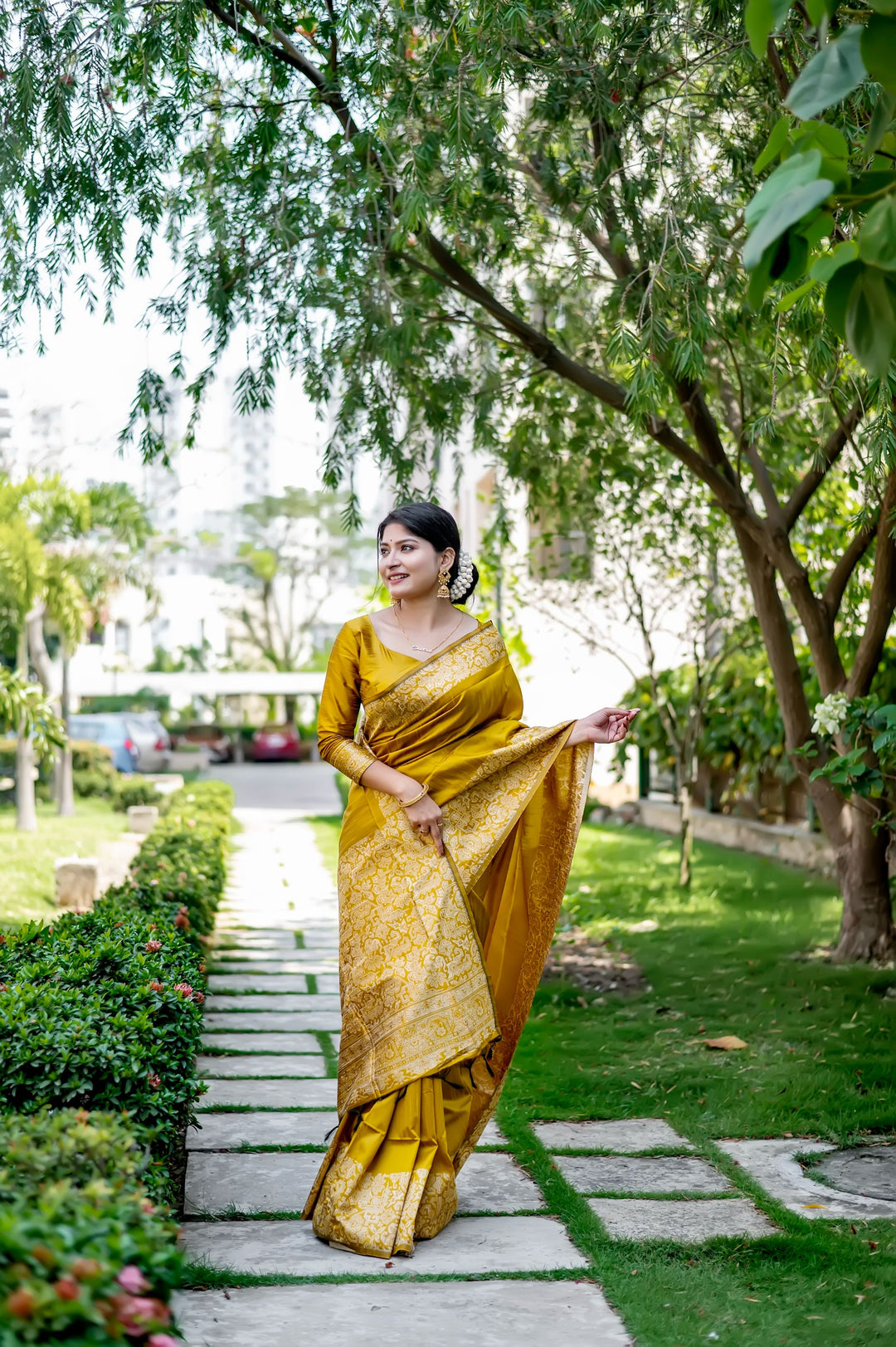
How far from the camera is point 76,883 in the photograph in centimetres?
840

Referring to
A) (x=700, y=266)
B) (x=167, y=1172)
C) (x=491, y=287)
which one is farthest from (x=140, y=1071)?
(x=491, y=287)

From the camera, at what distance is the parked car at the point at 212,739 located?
127ft

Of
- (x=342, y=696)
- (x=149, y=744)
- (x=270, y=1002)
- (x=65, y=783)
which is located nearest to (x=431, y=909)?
(x=342, y=696)

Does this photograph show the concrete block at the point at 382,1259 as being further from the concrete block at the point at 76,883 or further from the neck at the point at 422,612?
the concrete block at the point at 76,883

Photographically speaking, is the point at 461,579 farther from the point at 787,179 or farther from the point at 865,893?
the point at 865,893

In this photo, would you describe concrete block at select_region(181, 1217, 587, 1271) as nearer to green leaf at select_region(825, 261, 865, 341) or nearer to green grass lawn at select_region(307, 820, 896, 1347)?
green grass lawn at select_region(307, 820, 896, 1347)

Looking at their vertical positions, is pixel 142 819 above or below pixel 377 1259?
above

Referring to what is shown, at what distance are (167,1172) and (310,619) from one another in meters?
44.3

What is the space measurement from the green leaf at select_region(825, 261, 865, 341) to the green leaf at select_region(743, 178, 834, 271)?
0.21m

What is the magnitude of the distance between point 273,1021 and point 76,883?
9.34 ft

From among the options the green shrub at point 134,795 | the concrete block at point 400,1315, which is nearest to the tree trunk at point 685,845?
the concrete block at point 400,1315

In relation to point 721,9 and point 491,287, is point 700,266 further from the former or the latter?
point 491,287

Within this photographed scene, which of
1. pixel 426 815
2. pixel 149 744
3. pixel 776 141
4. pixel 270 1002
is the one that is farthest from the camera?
pixel 149 744

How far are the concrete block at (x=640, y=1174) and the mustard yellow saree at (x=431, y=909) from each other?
0.47 metres
